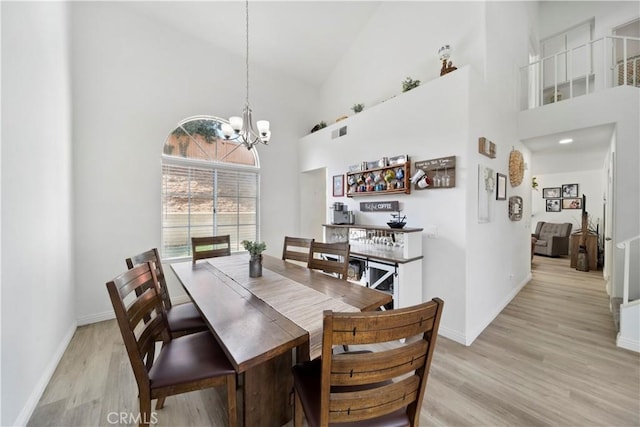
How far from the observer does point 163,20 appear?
342cm

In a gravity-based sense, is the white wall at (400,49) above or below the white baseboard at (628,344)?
above

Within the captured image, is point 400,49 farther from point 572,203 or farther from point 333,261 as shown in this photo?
point 572,203

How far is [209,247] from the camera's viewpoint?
3.18 meters

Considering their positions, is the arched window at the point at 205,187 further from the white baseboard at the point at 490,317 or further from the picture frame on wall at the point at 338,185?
the white baseboard at the point at 490,317

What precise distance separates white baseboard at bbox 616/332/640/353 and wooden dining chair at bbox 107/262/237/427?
3.54 m

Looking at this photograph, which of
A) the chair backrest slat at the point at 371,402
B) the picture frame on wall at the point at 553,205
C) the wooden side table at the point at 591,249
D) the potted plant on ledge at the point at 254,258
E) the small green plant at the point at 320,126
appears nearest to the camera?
the chair backrest slat at the point at 371,402

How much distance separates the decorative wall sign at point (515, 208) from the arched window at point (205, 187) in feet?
13.0

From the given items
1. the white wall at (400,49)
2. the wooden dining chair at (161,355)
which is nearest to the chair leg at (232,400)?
the wooden dining chair at (161,355)

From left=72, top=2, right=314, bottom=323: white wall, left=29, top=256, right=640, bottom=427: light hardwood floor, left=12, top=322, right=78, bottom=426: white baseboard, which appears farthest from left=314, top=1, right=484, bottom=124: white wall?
left=12, top=322, right=78, bottom=426: white baseboard

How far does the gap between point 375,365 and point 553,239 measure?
27.1ft

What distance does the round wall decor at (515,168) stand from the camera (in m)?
3.58

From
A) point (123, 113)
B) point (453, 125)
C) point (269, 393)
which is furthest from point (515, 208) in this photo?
point (123, 113)

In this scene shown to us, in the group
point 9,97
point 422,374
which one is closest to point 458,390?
point 422,374

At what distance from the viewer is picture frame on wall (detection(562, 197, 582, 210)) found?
22.0 ft
